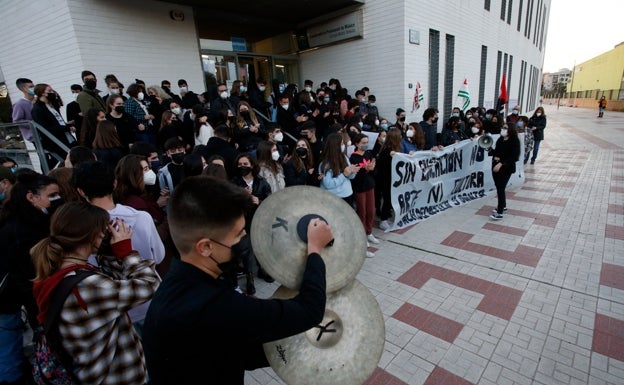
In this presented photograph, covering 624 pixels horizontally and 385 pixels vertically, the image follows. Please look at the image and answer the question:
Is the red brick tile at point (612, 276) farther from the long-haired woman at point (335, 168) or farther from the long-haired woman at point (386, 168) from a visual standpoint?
the long-haired woman at point (335, 168)

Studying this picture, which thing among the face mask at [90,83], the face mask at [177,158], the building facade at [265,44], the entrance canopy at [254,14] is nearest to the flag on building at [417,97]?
the building facade at [265,44]

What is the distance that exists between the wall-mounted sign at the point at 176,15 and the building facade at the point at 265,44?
1.0 inches

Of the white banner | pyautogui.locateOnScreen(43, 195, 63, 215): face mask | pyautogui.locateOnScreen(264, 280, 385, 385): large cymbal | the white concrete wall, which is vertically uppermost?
the white concrete wall

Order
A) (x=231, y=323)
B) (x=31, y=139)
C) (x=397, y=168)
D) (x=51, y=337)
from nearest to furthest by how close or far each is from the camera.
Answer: (x=231, y=323), (x=51, y=337), (x=31, y=139), (x=397, y=168)

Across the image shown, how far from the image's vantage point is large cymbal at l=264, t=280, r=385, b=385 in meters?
1.31

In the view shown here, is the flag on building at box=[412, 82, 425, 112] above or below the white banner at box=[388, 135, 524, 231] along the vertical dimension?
above

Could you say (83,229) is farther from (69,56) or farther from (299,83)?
(299,83)

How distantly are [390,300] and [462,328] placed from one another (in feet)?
2.68

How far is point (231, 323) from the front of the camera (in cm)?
105

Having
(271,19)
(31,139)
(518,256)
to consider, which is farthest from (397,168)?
(271,19)

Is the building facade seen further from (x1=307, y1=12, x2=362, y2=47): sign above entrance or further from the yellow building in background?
the yellow building in background

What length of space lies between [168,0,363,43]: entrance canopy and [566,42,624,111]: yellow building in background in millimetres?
41721

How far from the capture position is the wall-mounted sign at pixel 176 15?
8227mm

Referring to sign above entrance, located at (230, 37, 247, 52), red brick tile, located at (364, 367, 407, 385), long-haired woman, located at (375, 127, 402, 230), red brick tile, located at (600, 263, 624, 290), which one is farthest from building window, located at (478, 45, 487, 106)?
red brick tile, located at (364, 367, 407, 385)
